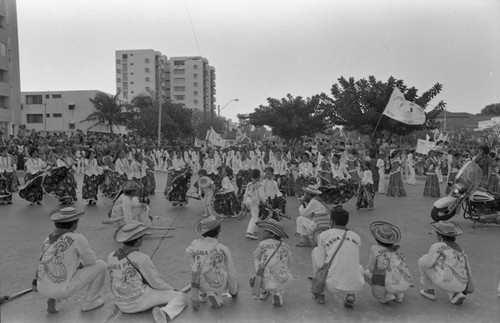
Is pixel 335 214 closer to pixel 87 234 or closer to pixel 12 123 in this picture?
pixel 87 234

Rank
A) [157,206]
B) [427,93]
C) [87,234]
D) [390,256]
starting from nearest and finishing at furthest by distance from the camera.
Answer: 1. [390,256]
2. [87,234]
3. [157,206]
4. [427,93]

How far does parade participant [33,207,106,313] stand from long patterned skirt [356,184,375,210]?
27.2 feet

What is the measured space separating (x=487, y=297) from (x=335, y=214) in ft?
7.18

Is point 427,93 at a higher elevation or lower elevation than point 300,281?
higher

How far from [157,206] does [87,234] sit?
3.62 metres

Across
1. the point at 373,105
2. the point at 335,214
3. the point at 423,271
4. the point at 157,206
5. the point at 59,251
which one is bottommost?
the point at 157,206

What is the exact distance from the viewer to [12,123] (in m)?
41.3

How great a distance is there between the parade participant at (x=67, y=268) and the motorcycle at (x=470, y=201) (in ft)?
22.6

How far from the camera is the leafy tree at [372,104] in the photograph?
22766 mm

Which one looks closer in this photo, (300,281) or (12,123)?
(300,281)

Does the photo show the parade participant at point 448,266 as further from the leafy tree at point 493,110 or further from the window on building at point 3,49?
the leafy tree at point 493,110

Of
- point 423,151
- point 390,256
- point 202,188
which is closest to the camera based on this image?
point 390,256

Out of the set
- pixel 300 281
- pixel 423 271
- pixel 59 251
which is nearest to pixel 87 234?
pixel 59 251

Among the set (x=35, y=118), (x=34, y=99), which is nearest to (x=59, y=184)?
(x=35, y=118)
